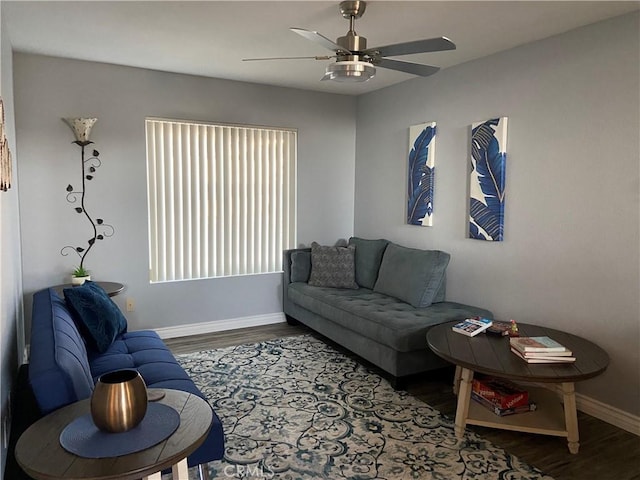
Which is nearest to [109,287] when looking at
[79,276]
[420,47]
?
[79,276]

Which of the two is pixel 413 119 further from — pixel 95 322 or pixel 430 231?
pixel 95 322

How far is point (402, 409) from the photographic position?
3.08 meters

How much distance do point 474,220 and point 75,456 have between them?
324cm

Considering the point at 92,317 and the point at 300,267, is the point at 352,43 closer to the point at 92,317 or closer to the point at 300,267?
the point at 92,317

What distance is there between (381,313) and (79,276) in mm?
2505

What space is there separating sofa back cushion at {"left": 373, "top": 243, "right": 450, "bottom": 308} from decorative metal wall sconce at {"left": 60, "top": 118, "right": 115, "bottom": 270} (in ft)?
8.30

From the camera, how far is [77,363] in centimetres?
193

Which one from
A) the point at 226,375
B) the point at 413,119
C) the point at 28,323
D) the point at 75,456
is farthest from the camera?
the point at 413,119

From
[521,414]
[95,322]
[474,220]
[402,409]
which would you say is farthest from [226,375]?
[474,220]

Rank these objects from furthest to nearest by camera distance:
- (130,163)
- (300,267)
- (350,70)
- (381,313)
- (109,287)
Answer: (300,267) → (130,163) → (109,287) → (381,313) → (350,70)

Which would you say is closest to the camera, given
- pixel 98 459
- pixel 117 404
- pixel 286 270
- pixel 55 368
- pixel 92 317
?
pixel 98 459

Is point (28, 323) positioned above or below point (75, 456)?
below

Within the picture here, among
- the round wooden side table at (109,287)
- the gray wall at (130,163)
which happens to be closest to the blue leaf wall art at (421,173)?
the gray wall at (130,163)

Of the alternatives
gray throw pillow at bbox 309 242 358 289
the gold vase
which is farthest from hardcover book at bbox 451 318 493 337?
the gold vase
